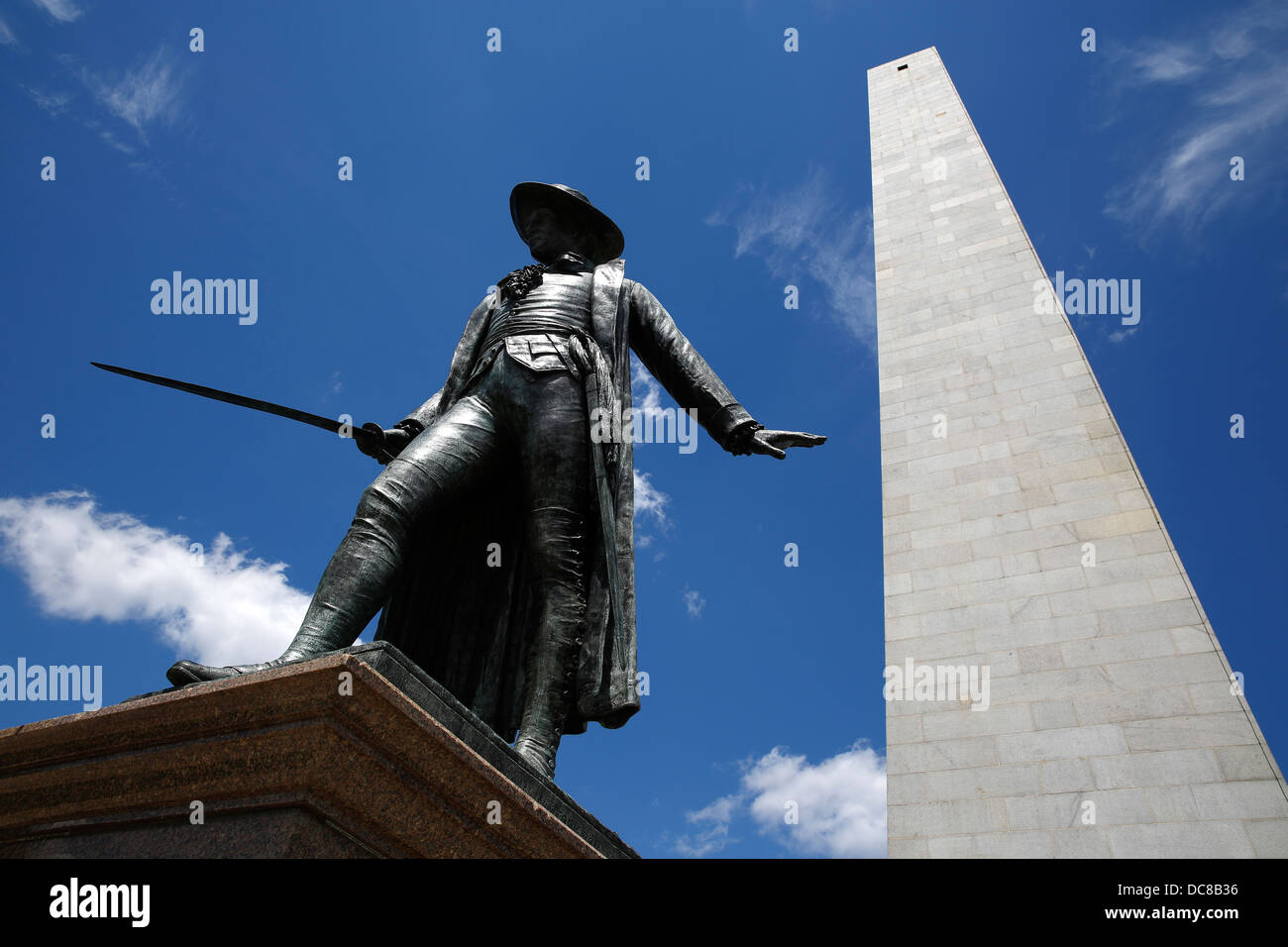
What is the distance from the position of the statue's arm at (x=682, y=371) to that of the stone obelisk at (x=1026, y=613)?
24.0 feet

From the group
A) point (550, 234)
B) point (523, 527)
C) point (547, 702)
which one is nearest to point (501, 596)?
point (523, 527)

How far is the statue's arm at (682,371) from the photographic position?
4.70 meters

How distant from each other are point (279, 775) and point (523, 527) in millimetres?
2306

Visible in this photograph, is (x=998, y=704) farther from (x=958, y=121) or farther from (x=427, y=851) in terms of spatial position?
(x=958, y=121)

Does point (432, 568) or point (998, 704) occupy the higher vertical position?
point (432, 568)

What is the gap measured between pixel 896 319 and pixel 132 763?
1437cm

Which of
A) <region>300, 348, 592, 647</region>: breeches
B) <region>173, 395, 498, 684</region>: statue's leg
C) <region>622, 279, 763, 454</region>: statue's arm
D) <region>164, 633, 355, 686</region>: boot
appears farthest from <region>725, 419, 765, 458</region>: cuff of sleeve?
<region>164, 633, 355, 686</region>: boot

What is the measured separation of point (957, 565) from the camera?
11805 mm

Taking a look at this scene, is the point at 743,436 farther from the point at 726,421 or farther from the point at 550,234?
the point at 550,234

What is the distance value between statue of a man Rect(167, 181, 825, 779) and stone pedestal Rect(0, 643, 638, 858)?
85cm

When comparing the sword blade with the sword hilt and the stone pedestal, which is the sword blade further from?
the stone pedestal
